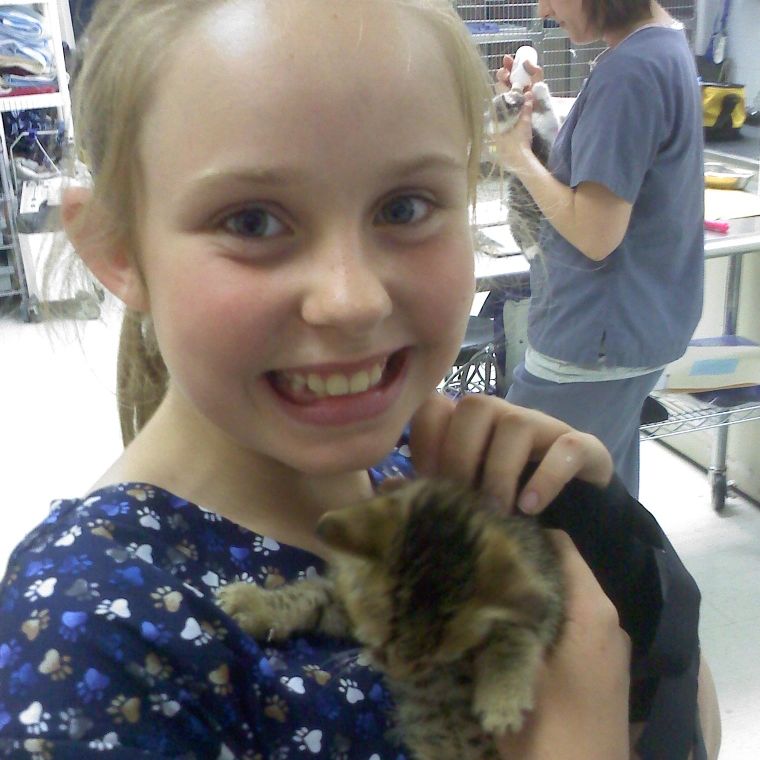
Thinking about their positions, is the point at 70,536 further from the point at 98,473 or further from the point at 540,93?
the point at 98,473

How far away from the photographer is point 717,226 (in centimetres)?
246

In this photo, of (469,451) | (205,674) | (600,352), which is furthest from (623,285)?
(205,674)

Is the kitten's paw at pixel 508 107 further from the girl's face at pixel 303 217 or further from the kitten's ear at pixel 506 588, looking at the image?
the kitten's ear at pixel 506 588

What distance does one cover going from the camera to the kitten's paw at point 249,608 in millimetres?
729

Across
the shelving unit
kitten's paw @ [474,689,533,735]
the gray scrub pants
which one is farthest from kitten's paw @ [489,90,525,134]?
the shelving unit

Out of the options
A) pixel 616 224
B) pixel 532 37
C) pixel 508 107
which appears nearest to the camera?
pixel 616 224

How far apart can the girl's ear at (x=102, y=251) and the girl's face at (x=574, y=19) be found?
1494 mm

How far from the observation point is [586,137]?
5.90 ft

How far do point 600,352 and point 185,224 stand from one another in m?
1.45

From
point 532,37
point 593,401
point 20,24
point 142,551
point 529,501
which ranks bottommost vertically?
point 593,401

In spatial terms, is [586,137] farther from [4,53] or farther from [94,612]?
[4,53]

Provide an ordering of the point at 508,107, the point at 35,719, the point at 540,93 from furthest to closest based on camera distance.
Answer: the point at 540,93
the point at 508,107
the point at 35,719

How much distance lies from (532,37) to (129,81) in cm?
226

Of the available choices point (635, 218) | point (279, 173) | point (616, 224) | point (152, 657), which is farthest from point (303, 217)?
point (635, 218)
